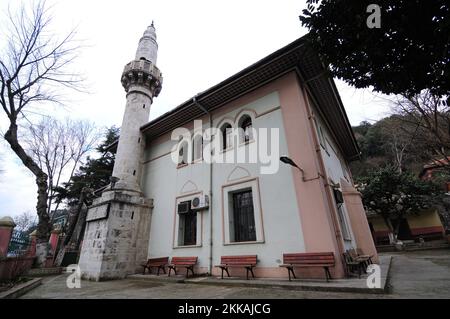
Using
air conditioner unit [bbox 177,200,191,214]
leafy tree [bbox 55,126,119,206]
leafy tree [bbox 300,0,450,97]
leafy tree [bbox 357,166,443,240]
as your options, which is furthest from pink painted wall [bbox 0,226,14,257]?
leafy tree [bbox 357,166,443,240]

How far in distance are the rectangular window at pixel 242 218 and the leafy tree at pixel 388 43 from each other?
5224mm

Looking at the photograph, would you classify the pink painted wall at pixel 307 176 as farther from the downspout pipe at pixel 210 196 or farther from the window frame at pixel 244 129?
the downspout pipe at pixel 210 196

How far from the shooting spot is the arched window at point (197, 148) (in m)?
10.7

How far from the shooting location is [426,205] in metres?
20.1

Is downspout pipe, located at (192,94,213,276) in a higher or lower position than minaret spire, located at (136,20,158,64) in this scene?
lower

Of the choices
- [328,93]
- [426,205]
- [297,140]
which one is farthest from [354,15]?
[426,205]

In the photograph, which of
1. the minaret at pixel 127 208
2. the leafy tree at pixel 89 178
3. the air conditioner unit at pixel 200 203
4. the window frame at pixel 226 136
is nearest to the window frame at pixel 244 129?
the window frame at pixel 226 136

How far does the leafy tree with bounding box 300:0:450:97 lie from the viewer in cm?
377

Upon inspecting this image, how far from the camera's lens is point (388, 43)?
4230 mm

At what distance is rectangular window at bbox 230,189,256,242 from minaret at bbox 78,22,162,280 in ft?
15.9

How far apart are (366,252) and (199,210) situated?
24.5 ft

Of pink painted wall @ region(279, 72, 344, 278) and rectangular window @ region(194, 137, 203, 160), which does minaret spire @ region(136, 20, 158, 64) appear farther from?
pink painted wall @ region(279, 72, 344, 278)

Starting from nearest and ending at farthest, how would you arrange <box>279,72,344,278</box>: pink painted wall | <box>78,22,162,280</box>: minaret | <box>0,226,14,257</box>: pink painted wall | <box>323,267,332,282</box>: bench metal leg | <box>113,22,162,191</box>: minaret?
<box>323,267,332,282</box>: bench metal leg → <box>279,72,344,278</box>: pink painted wall → <box>0,226,14,257</box>: pink painted wall → <box>78,22,162,280</box>: minaret → <box>113,22,162,191</box>: minaret
